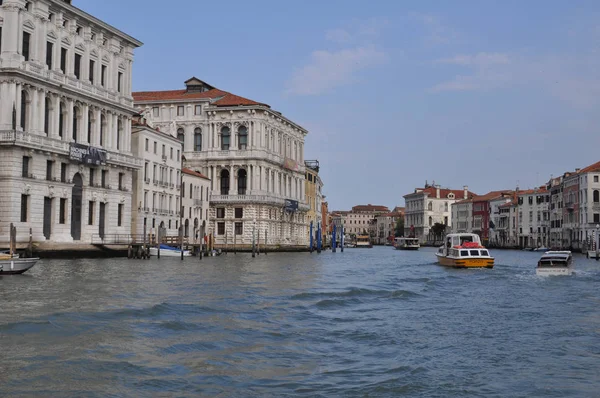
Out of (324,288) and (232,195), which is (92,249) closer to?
(324,288)

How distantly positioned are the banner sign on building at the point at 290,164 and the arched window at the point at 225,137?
7.09m

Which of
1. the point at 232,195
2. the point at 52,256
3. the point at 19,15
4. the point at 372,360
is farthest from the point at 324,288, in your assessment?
the point at 232,195

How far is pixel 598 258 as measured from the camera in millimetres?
57531

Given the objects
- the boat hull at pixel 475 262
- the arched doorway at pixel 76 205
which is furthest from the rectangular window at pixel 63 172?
the boat hull at pixel 475 262

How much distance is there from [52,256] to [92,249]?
3412mm

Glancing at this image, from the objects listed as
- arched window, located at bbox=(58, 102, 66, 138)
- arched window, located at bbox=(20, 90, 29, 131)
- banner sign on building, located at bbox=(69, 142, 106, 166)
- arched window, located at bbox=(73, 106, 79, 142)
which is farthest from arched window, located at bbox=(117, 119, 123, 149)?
arched window, located at bbox=(20, 90, 29, 131)

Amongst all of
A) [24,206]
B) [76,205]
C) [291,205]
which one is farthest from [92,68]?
[291,205]

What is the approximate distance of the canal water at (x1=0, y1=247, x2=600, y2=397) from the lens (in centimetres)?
937

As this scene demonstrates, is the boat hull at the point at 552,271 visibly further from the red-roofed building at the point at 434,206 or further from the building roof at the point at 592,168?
the red-roofed building at the point at 434,206

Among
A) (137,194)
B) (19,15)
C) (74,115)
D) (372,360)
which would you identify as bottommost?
(372,360)

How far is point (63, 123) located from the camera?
4225 cm

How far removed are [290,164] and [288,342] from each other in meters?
66.1

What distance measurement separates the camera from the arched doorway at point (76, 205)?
43.1 m

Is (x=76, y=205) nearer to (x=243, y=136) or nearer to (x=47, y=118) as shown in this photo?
(x=47, y=118)
